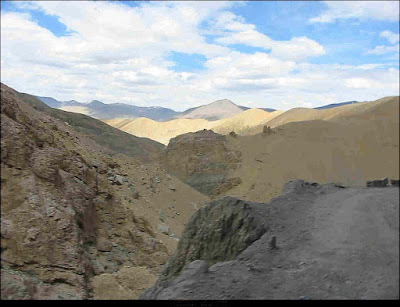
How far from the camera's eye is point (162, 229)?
17062mm

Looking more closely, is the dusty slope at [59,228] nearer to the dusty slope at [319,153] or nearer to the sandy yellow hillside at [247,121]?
the dusty slope at [319,153]

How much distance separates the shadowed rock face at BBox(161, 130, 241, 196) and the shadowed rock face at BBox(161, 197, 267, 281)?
16.7 metres

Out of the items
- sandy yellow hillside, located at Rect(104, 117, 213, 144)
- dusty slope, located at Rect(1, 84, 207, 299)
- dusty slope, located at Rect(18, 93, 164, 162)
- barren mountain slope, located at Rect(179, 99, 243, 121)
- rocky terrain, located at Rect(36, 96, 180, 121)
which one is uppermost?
rocky terrain, located at Rect(36, 96, 180, 121)

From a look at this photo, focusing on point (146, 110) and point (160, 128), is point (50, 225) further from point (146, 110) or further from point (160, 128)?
point (146, 110)

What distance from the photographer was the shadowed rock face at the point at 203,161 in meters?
25.7

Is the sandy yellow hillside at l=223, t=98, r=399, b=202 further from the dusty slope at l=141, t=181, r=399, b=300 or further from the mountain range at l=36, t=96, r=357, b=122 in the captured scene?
the mountain range at l=36, t=96, r=357, b=122

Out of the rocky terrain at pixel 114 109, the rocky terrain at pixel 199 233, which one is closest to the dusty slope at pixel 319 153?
the rocky terrain at pixel 199 233

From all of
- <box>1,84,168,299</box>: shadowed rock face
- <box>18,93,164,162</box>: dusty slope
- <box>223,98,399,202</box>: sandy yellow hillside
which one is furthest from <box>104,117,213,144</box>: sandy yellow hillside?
<box>1,84,168,299</box>: shadowed rock face

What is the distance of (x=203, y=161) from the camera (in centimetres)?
2745

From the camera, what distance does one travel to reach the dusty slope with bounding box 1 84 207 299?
28.8ft

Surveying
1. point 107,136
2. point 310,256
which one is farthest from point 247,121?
point 310,256

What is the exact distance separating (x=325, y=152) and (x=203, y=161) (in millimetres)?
9767

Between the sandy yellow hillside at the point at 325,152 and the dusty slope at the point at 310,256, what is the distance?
6.94 feet
